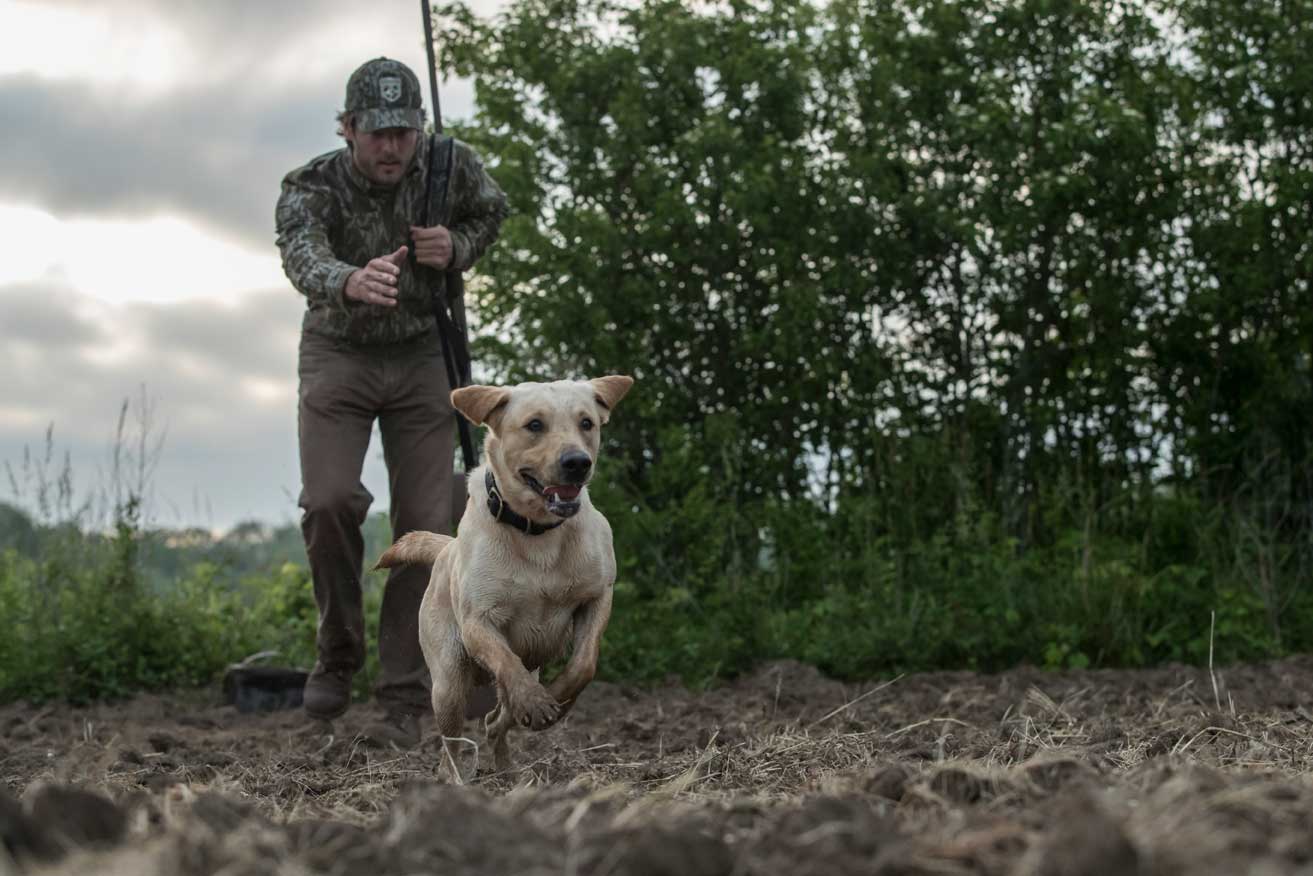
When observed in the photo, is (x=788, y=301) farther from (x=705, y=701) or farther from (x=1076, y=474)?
(x=705, y=701)

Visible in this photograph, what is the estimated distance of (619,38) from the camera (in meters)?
11.2

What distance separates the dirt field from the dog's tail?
0.72 meters

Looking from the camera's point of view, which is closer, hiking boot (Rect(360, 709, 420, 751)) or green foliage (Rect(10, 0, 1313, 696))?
hiking boot (Rect(360, 709, 420, 751))

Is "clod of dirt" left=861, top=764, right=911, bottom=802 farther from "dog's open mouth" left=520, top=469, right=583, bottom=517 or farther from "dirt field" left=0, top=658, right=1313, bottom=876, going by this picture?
"dog's open mouth" left=520, top=469, right=583, bottom=517

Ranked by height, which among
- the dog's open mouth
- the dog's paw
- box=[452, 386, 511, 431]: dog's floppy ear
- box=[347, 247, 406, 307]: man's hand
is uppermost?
box=[347, 247, 406, 307]: man's hand

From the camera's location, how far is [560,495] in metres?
4.52

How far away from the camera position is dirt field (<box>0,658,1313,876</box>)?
2.15 m

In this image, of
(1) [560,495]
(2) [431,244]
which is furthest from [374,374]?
(1) [560,495]

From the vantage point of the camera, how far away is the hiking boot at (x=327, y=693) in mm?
6480

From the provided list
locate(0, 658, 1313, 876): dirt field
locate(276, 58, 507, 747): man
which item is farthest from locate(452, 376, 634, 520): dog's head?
locate(276, 58, 507, 747): man

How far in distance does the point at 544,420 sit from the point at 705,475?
555 centimetres

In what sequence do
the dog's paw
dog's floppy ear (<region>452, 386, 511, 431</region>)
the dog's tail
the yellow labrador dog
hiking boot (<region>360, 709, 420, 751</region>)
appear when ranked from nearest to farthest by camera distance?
the dog's paw → the yellow labrador dog → dog's floppy ear (<region>452, 386, 511, 431</region>) → the dog's tail → hiking boot (<region>360, 709, 420, 751</region>)

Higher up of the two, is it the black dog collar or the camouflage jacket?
the camouflage jacket

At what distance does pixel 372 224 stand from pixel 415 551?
168 cm
